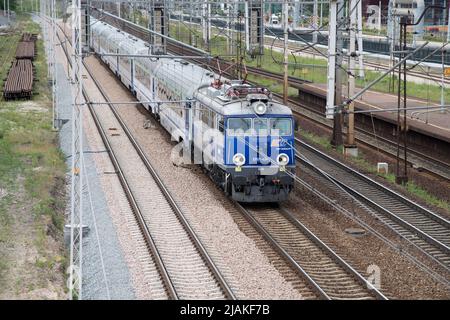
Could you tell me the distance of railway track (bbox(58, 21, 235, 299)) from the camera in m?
15.0

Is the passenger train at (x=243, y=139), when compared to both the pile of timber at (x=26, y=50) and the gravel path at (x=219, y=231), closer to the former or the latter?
the gravel path at (x=219, y=231)

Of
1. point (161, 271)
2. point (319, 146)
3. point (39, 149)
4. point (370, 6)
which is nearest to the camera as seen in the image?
point (161, 271)

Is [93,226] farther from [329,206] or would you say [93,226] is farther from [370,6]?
[370,6]

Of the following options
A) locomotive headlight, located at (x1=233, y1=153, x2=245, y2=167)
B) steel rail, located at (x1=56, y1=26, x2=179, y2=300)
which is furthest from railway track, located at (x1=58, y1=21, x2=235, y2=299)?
locomotive headlight, located at (x1=233, y1=153, x2=245, y2=167)

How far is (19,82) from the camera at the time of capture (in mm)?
46531

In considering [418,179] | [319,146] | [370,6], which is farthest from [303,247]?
[370,6]

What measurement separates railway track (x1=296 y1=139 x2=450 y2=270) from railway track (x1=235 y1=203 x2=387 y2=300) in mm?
1605

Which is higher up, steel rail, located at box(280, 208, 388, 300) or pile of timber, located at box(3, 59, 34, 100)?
pile of timber, located at box(3, 59, 34, 100)

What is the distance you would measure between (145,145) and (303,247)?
13.9 meters

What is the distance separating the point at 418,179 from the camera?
2580cm

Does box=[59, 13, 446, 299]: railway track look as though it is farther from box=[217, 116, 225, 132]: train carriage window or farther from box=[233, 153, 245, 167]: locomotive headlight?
box=[217, 116, 225, 132]: train carriage window

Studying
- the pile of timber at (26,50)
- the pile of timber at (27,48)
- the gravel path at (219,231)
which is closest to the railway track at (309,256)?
the gravel path at (219,231)

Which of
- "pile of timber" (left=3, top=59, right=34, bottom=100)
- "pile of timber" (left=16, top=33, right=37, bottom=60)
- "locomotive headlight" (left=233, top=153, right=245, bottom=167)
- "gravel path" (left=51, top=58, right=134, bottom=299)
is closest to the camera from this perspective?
"gravel path" (left=51, top=58, right=134, bottom=299)

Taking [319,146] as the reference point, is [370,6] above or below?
above
